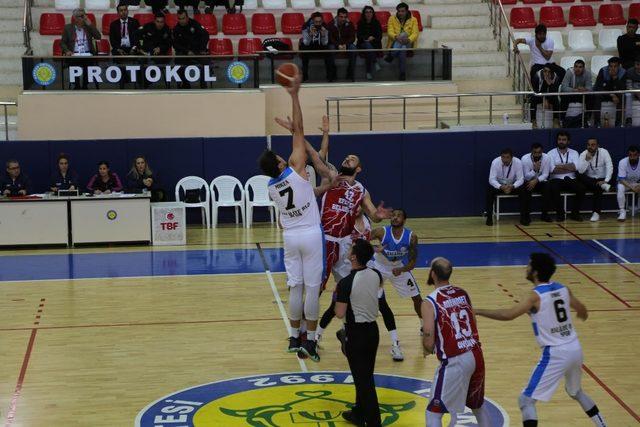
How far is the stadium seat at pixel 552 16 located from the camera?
26.9 meters

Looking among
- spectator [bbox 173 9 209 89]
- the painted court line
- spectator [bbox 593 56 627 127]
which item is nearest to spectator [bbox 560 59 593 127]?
spectator [bbox 593 56 627 127]

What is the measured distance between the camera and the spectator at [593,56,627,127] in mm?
22672

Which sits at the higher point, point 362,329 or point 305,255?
point 305,255

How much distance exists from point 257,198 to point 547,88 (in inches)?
262

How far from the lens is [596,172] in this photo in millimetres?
21594

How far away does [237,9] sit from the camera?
84.7 feet

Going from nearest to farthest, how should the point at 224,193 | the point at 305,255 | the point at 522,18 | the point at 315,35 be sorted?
the point at 305,255, the point at 224,193, the point at 315,35, the point at 522,18

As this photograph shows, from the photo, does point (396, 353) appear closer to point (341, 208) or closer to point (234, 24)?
point (341, 208)

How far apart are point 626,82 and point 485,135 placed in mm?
3430

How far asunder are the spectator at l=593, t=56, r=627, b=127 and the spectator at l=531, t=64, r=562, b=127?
0.84 metres

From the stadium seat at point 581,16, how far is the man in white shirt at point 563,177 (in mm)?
6520

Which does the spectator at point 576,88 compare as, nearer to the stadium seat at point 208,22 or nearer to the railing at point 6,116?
the stadium seat at point 208,22

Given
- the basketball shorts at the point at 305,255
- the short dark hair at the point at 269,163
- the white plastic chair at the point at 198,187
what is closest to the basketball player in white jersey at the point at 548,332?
the basketball shorts at the point at 305,255

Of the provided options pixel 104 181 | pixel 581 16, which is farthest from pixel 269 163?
pixel 581 16
